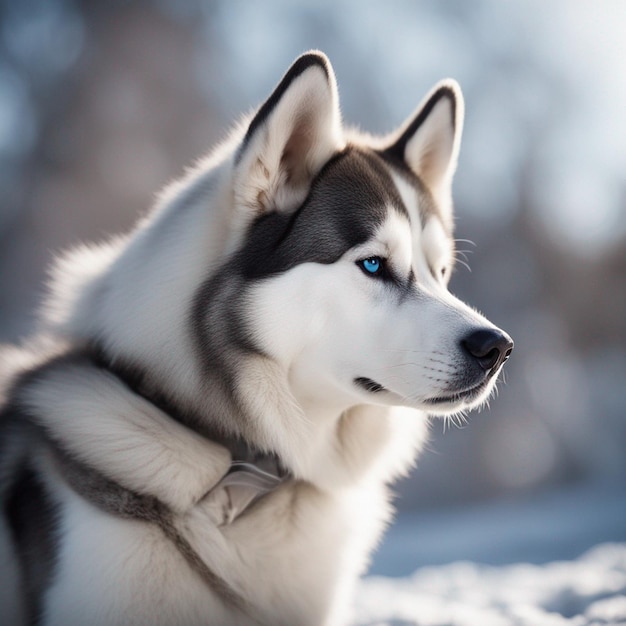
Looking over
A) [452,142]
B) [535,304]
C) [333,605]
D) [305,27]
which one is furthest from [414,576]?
[305,27]

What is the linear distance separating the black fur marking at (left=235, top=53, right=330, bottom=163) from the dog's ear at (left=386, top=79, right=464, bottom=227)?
2.14ft

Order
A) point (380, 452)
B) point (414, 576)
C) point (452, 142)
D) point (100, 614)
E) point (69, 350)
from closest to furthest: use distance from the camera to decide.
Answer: point (100, 614) < point (69, 350) < point (380, 452) < point (452, 142) < point (414, 576)

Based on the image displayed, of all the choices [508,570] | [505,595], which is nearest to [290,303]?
[505,595]

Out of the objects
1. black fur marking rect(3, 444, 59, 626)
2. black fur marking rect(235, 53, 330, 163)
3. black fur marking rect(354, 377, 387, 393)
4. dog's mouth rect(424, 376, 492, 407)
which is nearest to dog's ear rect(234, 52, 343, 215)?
black fur marking rect(235, 53, 330, 163)

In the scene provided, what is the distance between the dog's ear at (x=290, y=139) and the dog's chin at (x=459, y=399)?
27.3 inches

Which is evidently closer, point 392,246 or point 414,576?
point 392,246

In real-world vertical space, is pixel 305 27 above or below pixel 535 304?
above

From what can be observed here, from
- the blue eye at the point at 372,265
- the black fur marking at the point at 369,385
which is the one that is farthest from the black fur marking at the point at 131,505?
the blue eye at the point at 372,265

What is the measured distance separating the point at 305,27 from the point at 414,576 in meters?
6.83

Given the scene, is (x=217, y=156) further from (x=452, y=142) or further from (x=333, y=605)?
(x=333, y=605)

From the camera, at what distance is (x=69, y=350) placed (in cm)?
195

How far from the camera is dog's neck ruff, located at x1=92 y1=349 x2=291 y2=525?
1731 mm

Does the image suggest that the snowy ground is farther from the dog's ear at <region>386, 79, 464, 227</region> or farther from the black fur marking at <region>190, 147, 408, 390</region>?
the dog's ear at <region>386, 79, 464, 227</region>

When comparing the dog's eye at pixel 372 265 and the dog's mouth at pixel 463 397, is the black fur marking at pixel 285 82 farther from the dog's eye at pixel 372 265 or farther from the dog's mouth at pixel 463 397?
the dog's mouth at pixel 463 397
